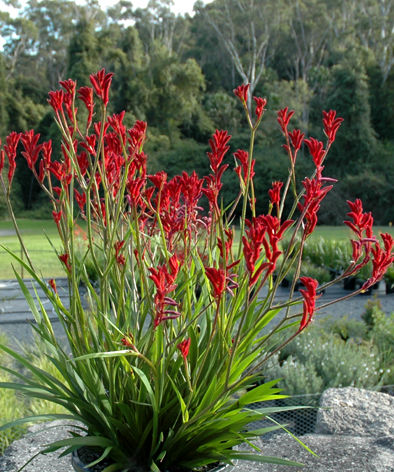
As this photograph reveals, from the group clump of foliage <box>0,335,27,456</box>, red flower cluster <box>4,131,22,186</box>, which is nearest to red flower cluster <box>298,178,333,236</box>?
red flower cluster <box>4,131,22,186</box>

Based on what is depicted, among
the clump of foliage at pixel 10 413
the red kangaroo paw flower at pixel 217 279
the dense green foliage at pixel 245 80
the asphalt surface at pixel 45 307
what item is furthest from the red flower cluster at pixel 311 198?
the dense green foliage at pixel 245 80

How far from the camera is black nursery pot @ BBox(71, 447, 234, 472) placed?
1.36m

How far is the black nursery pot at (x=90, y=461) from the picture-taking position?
1.36 metres

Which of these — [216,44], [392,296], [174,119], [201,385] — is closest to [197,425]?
[201,385]

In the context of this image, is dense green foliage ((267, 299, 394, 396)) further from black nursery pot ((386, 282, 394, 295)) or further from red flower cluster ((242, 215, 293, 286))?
black nursery pot ((386, 282, 394, 295))

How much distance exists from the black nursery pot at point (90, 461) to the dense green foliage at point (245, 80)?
1614 centimetres

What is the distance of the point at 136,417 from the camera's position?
1.36 metres

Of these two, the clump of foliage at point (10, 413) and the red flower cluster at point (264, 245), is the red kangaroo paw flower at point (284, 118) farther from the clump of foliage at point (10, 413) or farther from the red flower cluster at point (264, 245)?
the clump of foliage at point (10, 413)

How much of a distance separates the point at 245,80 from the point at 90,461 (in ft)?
86.4

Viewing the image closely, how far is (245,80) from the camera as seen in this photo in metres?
26.0

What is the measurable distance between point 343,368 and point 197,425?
1.99 metres

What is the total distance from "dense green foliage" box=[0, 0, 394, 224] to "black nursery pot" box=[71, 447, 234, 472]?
16.1m

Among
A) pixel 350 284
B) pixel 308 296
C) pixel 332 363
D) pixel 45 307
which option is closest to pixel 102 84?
pixel 308 296

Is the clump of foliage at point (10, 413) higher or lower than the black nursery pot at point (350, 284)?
higher
